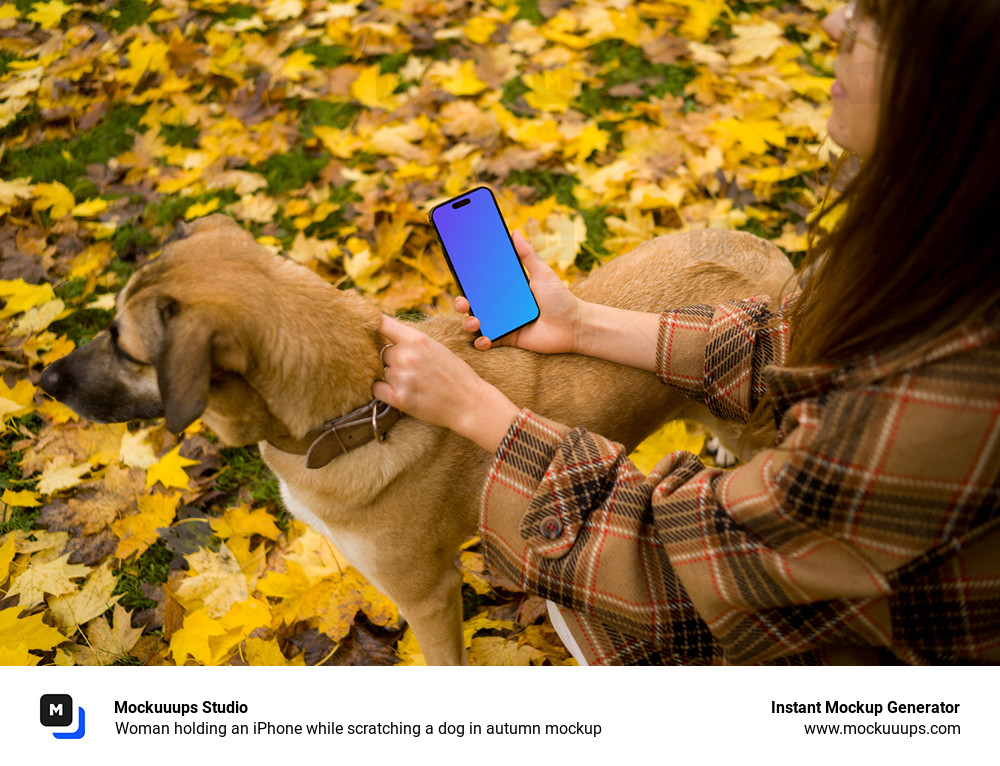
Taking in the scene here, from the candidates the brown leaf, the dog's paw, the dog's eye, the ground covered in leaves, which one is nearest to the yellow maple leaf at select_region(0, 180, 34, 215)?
the ground covered in leaves

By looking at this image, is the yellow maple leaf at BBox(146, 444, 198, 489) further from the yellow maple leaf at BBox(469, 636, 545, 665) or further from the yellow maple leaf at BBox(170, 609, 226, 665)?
the yellow maple leaf at BBox(469, 636, 545, 665)

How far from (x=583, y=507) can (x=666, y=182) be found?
3277 mm

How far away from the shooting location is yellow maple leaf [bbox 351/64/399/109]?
511 cm

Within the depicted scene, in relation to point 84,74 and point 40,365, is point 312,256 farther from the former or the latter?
point 84,74

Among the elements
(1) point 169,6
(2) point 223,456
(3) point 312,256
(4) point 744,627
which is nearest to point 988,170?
(4) point 744,627

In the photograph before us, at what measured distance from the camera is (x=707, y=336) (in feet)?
7.69

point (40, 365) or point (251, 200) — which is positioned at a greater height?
point (251, 200)

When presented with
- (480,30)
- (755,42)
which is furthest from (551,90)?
(755,42)

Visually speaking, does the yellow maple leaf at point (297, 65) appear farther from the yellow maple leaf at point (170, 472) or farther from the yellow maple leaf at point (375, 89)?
the yellow maple leaf at point (170, 472)

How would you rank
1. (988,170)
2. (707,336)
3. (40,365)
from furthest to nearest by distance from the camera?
(40,365) → (707,336) → (988,170)

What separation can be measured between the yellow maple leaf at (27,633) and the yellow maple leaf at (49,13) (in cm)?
535

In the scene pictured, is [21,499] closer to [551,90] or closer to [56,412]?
[56,412]
